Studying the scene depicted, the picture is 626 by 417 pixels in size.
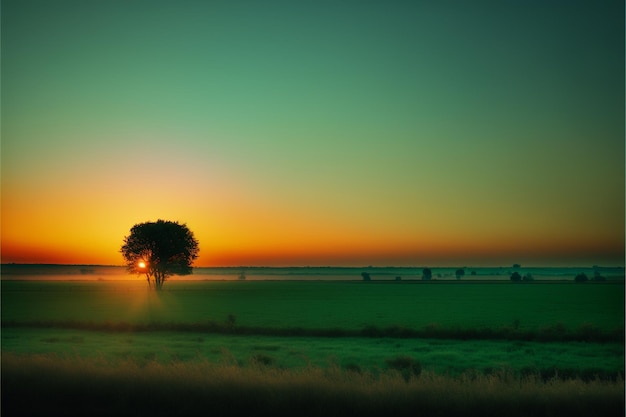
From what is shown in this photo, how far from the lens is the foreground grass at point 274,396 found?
546 inches

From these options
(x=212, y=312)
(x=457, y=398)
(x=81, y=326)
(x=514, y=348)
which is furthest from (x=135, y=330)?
(x=457, y=398)

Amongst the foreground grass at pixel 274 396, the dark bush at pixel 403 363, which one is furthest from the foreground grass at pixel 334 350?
the foreground grass at pixel 274 396

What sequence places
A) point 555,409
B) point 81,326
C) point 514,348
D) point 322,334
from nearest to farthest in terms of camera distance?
1. point 555,409
2. point 514,348
3. point 322,334
4. point 81,326

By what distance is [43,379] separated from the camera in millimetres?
16172

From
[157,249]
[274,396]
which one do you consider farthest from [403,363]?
[157,249]

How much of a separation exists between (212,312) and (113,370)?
46113mm

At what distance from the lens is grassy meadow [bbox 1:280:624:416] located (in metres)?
14.2

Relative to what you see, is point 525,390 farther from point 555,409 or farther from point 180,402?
point 180,402

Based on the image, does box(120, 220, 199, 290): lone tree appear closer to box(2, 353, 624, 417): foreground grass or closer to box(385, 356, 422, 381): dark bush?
box(385, 356, 422, 381): dark bush

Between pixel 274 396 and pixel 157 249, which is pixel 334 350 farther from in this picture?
pixel 157 249

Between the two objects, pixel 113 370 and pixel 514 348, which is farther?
pixel 514 348

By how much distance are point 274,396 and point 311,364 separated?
33.5 ft

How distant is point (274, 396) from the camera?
1448cm

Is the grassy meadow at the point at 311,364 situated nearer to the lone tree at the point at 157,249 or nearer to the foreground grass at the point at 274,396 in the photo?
the foreground grass at the point at 274,396
